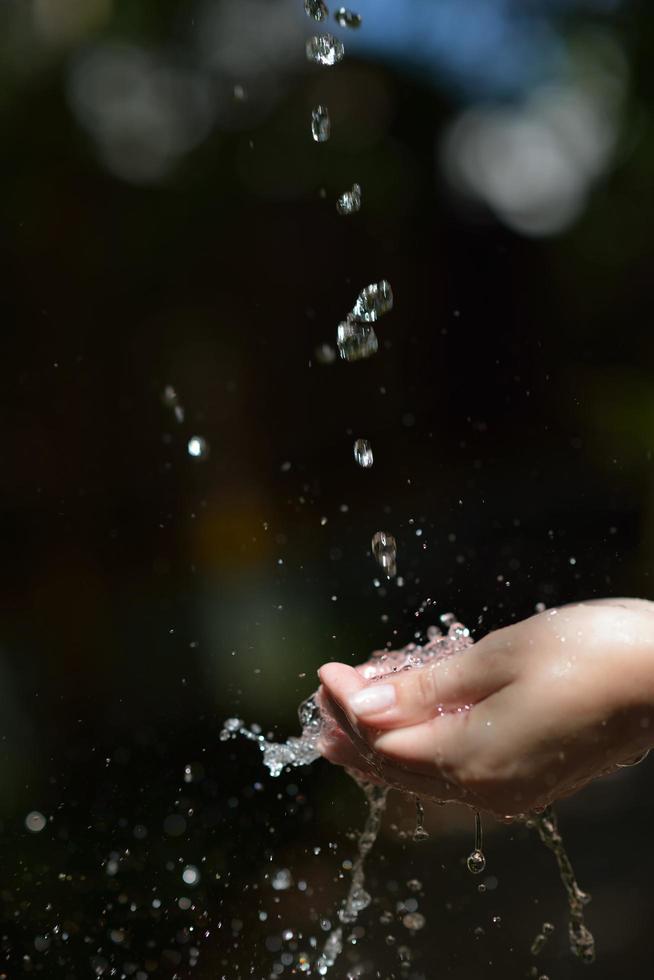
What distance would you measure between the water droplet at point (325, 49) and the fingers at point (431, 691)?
5.35ft

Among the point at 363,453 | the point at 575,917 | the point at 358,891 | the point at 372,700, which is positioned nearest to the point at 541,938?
the point at 575,917

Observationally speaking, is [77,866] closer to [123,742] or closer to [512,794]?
[123,742]

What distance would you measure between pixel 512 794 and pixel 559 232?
1.91m

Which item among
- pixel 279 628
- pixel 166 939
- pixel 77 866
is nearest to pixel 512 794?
pixel 166 939

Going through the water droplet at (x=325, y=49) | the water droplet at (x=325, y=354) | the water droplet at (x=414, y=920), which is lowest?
the water droplet at (x=414, y=920)

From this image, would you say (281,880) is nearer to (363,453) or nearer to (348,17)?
(363,453)

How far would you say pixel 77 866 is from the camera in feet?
3.47

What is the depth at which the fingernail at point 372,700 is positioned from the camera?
52 centimetres

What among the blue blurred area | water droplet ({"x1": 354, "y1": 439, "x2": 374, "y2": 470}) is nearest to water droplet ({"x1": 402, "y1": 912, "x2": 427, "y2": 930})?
water droplet ({"x1": 354, "y1": 439, "x2": 374, "y2": 470})

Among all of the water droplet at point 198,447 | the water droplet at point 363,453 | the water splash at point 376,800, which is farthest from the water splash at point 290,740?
the water droplet at point 198,447

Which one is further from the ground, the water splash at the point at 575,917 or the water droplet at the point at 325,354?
the water droplet at the point at 325,354

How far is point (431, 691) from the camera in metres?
0.52

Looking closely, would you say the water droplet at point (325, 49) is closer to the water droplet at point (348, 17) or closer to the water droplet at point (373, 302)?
the water droplet at point (348, 17)

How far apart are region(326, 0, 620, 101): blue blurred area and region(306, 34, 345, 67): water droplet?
2.2 inches
